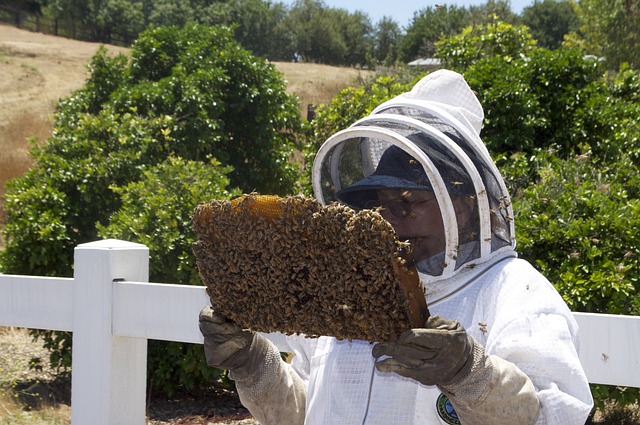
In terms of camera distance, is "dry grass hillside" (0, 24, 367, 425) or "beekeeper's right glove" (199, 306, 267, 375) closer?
"beekeeper's right glove" (199, 306, 267, 375)

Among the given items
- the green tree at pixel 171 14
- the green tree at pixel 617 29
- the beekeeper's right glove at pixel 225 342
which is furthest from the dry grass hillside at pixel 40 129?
the green tree at pixel 617 29

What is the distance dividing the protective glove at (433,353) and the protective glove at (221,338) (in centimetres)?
47

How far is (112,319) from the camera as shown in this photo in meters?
3.31

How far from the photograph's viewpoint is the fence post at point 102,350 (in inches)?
130

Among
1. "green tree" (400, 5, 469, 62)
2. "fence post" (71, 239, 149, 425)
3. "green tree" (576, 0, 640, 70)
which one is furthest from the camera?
"green tree" (400, 5, 469, 62)

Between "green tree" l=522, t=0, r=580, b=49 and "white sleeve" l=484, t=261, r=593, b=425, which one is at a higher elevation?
"green tree" l=522, t=0, r=580, b=49

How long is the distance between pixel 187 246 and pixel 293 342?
3281 millimetres

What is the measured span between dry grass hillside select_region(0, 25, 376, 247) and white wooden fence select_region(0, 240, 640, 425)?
1618 cm

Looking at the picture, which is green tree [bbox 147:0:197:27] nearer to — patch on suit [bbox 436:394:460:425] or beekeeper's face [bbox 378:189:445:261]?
beekeeper's face [bbox 378:189:445:261]

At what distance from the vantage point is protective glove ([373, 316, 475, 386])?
5.12 ft

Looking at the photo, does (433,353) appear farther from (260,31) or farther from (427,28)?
(260,31)

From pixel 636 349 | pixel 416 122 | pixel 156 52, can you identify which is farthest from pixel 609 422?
pixel 156 52

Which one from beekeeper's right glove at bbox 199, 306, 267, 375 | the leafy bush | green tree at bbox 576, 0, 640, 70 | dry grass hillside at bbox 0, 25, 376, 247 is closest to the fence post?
beekeeper's right glove at bbox 199, 306, 267, 375

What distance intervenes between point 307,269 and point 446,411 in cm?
50
